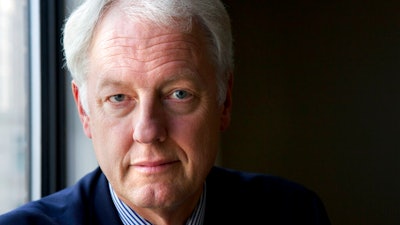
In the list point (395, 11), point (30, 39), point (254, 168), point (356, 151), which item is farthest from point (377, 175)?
point (30, 39)

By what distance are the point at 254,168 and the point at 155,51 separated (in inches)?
85.0

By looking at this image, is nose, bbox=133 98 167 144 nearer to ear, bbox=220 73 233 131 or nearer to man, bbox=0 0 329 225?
man, bbox=0 0 329 225

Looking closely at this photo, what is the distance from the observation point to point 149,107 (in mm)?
912

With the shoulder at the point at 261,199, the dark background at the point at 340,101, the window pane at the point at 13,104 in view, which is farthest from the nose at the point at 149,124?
the dark background at the point at 340,101

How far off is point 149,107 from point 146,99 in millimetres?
16

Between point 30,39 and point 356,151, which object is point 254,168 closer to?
point 356,151

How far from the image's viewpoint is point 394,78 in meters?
3.13

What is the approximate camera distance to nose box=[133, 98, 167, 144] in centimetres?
90

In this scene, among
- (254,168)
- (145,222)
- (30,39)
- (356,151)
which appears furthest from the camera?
(356,151)

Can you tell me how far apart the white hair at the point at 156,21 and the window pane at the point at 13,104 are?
0.55 m

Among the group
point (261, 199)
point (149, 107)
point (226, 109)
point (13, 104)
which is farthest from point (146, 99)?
point (13, 104)

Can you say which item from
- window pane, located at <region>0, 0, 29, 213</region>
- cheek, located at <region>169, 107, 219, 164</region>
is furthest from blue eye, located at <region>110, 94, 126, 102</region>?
window pane, located at <region>0, 0, 29, 213</region>

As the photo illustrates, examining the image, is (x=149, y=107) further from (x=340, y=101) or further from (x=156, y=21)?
(x=340, y=101)

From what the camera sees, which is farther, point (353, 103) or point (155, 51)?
point (353, 103)
